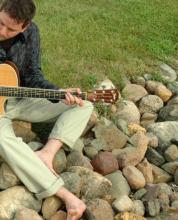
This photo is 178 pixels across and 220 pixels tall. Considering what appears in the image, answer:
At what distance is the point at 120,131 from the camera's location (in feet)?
17.3

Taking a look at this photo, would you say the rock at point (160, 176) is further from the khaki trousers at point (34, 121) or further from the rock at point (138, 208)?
the khaki trousers at point (34, 121)

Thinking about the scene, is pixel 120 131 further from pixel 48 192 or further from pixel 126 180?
pixel 48 192

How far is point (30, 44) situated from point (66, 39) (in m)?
2.06

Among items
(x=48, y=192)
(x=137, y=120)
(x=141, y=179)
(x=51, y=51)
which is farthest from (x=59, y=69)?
(x=48, y=192)

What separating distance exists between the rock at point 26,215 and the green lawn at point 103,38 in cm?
197

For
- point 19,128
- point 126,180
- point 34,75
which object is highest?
point 34,75

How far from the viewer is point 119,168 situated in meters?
4.98

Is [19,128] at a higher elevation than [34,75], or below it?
below

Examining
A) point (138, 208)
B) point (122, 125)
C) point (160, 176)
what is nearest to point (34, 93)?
point (138, 208)

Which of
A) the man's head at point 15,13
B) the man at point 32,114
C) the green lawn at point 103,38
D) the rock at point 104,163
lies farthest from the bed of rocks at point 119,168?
the man's head at point 15,13

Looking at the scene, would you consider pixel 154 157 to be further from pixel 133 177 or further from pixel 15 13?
pixel 15 13

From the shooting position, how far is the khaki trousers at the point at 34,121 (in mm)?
4195

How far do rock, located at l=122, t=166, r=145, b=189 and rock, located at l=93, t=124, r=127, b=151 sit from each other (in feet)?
1.00

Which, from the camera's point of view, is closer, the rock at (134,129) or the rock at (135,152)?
the rock at (135,152)
